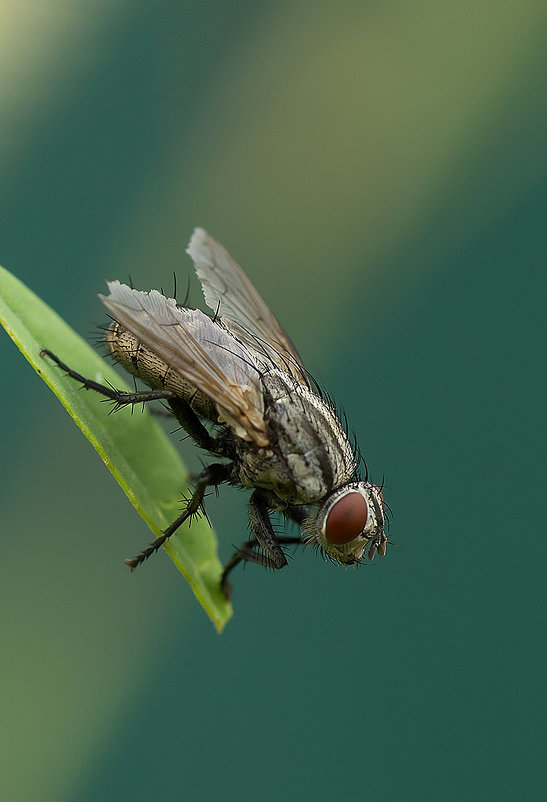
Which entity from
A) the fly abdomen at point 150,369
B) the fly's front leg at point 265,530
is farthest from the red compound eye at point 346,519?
the fly abdomen at point 150,369

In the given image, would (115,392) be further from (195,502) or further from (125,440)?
(195,502)

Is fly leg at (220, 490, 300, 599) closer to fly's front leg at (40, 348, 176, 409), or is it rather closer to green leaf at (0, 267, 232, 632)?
green leaf at (0, 267, 232, 632)

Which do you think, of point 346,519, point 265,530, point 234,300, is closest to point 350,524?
point 346,519

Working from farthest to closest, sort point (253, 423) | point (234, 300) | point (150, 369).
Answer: point (234, 300) → point (150, 369) → point (253, 423)

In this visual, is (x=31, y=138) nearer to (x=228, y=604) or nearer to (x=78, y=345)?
(x=78, y=345)

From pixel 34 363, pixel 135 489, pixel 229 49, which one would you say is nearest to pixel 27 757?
pixel 135 489

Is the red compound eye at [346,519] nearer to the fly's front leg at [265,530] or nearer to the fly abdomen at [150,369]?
the fly's front leg at [265,530]
